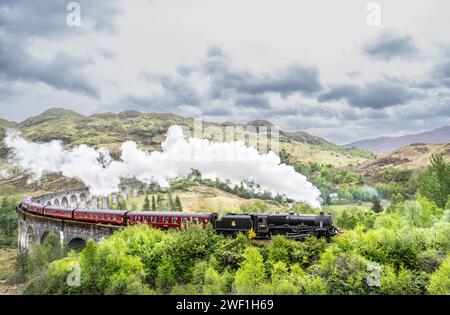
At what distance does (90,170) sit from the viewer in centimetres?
8994

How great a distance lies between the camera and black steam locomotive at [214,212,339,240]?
1241 inches

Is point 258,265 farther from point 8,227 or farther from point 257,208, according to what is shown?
point 8,227

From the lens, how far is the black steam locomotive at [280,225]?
31531 mm

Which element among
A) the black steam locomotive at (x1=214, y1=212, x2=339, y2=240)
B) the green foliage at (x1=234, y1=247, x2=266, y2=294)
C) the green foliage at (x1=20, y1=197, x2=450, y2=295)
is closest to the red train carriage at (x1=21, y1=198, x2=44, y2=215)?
the green foliage at (x1=20, y1=197, x2=450, y2=295)

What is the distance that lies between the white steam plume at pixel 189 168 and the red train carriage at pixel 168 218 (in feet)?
59.8

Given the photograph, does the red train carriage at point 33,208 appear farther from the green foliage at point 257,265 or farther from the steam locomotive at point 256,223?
the green foliage at point 257,265

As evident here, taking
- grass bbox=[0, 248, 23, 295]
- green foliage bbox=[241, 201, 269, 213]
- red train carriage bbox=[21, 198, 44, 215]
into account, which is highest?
red train carriage bbox=[21, 198, 44, 215]

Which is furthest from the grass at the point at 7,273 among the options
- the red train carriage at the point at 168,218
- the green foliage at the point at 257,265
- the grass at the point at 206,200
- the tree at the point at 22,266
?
the grass at the point at 206,200

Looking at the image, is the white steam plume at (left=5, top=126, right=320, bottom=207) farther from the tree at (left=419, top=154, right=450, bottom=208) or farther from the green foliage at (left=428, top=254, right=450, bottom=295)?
the green foliage at (left=428, top=254, right=450, bottom=295)

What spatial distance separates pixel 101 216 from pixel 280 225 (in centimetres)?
2131

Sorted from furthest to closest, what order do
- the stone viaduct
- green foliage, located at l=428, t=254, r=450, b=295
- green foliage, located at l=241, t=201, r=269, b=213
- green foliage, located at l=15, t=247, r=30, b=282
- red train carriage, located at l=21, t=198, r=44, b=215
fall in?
green foliage, located at l=241, t=201, r=269, b=213 → red train carriage, located at l=21, t=198, r=44, b=215 → green foliage, located at l=15, t=247, r=30, b=282 → the stone viaduct → green foliage, located at l=428, t=254, r=450, b=295

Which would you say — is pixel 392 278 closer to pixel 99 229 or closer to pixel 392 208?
pixel 99 229

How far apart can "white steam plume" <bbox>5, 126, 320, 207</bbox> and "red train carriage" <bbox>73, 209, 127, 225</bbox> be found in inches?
795

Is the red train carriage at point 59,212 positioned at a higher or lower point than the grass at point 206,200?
higher
